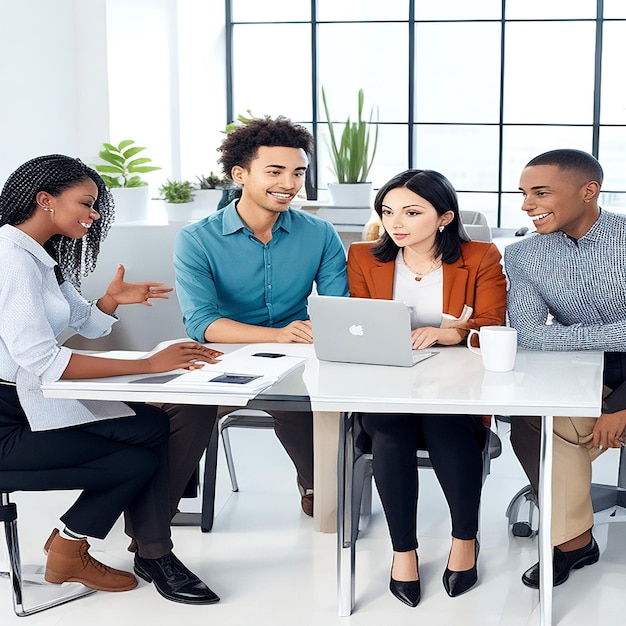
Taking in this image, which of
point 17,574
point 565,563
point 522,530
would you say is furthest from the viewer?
point 522,530

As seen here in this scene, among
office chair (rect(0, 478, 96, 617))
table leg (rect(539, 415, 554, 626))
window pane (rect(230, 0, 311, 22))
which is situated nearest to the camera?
table leg (rect(539, 415, 554, 626))

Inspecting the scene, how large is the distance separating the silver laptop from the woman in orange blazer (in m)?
0.23

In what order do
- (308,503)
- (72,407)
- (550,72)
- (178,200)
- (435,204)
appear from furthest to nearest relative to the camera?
(550,72) < (178,200) < (308,503) < (435,204) < (72,407)

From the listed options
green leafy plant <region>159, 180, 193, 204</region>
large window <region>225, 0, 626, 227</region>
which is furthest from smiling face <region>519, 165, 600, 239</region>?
large window <region>225, 0, 626, 227</region>

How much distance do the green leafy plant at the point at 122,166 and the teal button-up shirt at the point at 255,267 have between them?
1759 millimetres

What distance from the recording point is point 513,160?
18.4 ft

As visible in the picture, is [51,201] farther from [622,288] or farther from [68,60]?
[68,60]

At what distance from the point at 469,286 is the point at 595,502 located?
0.79 m

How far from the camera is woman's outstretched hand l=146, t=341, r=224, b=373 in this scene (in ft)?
7.35

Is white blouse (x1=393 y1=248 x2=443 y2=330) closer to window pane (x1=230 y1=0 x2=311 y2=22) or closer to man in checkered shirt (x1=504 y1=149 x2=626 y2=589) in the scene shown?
man in checkered shirt (x1=504 y1=149 x2=626 y2=589)

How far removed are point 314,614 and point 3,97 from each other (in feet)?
9.48

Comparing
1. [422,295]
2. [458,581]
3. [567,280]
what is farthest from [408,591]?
[567,280]

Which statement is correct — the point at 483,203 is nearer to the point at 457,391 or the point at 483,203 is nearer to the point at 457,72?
the point at 457,72

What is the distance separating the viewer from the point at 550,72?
546 cm
